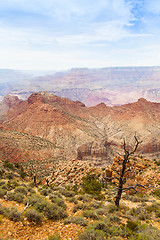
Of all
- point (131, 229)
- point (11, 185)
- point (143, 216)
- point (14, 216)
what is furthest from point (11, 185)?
point (143, 216)

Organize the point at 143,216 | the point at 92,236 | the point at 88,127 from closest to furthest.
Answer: the point at 92,236 → the point at 143,216 → the point at 88,127

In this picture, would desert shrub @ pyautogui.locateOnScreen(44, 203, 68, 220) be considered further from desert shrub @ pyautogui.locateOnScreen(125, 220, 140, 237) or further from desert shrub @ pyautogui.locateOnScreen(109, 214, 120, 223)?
desert shrub @ pyautogui.locateOnScreen(125, 220, 140, 237)

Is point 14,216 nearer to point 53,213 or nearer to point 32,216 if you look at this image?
point 32,216

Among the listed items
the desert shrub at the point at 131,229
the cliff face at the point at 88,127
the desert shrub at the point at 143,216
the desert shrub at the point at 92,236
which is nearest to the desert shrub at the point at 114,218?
the desert shrub at the point at 131,229

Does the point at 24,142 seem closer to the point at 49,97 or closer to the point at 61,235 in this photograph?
the point at 61,235

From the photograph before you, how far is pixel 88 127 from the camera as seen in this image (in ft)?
334

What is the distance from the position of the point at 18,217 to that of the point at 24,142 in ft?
179

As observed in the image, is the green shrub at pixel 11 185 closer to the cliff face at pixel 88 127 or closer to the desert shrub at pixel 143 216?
the desert shrub at pixel 143 216

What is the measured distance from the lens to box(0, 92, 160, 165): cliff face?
76.9 metres

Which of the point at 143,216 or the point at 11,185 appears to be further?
the point at 11,185

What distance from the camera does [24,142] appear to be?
59.0 m

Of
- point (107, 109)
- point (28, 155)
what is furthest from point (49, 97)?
point (28, 155)

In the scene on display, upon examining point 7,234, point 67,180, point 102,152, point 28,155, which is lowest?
point 102,152

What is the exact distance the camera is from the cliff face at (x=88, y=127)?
76875 millimetres
